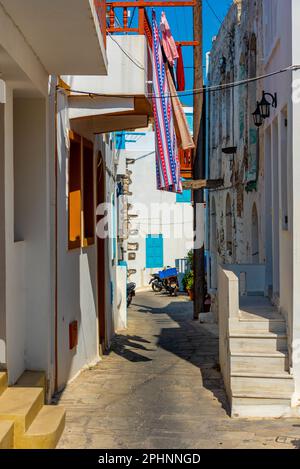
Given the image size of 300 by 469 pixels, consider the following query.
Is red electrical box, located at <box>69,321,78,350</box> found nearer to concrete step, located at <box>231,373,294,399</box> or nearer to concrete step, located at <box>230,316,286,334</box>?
concrete step, located at <box>230,316,286,334</box>

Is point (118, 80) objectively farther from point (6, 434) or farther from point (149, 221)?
point (149, 221)

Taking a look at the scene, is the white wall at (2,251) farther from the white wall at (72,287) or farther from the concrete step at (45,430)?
the white wall at (72,287)

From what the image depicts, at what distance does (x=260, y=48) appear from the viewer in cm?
1297

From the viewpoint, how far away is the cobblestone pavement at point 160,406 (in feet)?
22.5

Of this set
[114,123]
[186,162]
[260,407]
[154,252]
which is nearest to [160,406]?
[260,407]

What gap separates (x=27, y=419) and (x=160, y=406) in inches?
103

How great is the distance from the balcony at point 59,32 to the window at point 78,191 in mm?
2379

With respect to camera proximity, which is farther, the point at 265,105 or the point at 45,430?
the point at 265,105

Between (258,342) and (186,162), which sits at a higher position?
(186,162)

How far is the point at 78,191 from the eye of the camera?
432 inches

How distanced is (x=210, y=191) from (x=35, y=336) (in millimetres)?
15004

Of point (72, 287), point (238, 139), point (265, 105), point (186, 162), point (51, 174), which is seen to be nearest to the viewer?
point (51, 174)

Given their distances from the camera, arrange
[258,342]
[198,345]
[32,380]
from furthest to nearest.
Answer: [198,345]
[258,342]
[32,380]

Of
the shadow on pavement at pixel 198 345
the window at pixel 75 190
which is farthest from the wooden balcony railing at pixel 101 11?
the shadow on pavement at pixel 198 345
